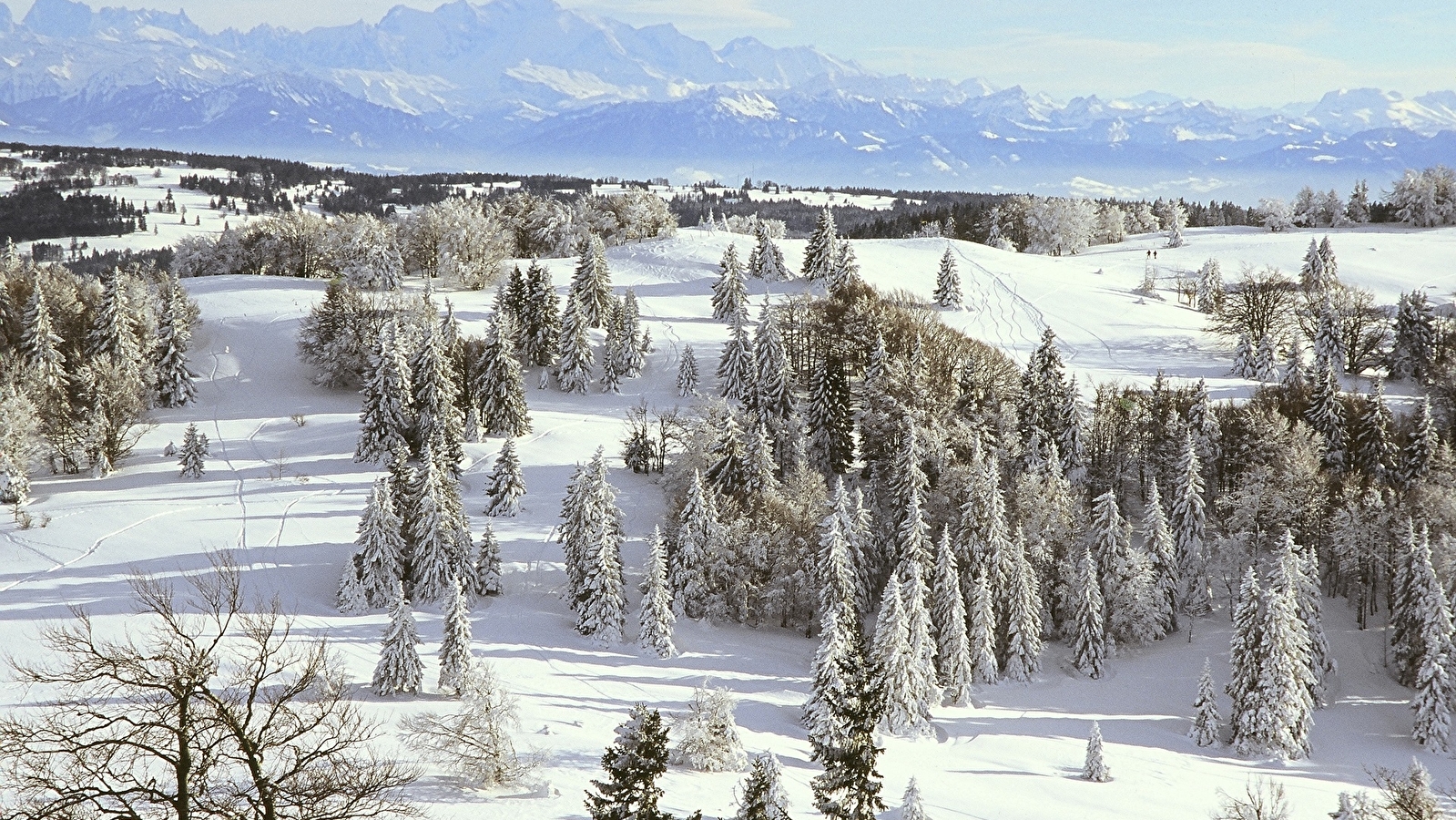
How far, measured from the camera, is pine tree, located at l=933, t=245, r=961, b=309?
99.4 metres

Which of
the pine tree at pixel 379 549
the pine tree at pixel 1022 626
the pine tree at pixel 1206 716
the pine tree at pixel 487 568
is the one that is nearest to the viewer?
the pine tree at pixel 1206 716

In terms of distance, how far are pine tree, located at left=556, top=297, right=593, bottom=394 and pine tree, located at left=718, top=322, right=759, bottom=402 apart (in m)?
11.1

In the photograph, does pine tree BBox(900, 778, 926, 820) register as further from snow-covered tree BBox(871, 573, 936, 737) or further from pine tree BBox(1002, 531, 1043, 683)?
pine tree BBox(1002, 531, 1043, 683)

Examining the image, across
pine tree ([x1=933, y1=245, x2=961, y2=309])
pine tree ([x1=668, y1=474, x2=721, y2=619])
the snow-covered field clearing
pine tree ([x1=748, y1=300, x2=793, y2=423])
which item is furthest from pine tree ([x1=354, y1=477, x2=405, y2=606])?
pine tree ([x1=933, y1=245, x2=961, y2=309])

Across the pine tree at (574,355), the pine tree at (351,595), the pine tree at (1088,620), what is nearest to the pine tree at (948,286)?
the pine tree at (574,355)

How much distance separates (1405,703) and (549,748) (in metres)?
41.7

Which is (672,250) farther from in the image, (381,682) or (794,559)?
(381,682)

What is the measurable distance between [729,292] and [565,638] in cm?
5148

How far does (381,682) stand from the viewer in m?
39.5

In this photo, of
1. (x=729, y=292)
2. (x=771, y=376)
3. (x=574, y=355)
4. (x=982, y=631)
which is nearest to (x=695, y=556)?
(x=982, y=631)

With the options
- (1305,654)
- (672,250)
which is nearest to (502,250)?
(672,250)

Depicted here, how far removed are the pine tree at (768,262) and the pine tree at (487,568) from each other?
56.3 meters

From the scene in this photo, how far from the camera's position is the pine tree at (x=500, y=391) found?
6956 centimetres

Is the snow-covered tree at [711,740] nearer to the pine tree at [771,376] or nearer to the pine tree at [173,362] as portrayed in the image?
the pine tree at [771,376]
